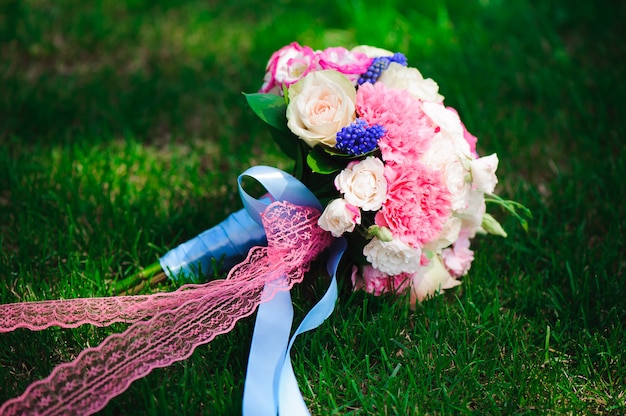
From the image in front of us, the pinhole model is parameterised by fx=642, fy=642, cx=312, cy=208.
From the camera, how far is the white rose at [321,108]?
1.59 m

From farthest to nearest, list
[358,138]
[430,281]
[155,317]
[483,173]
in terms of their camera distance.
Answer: [430,281]
[483,173]
[358,138]
[155,317]

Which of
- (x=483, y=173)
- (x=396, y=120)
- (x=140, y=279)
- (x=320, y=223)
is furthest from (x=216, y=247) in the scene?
(x=483, y=173)

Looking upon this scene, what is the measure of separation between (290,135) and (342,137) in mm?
234

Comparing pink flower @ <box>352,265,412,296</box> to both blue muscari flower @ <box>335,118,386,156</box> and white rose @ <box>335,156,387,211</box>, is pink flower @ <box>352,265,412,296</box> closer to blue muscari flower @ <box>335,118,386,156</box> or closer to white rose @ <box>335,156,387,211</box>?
white rose @ <box>335,156,387,211</box>

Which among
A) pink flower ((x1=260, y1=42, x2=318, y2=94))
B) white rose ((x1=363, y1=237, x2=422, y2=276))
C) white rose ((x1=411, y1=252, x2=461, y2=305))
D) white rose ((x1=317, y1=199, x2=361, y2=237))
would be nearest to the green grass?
white rose ((x1=411, y1=252, x2=461, y2=305))

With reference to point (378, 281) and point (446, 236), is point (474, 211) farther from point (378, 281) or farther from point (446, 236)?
point (378, 281)

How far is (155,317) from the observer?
1467 millimetres

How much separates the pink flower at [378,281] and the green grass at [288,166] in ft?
0.15

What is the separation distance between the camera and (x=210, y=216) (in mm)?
2158

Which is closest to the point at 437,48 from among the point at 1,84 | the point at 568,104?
the point at 568,104

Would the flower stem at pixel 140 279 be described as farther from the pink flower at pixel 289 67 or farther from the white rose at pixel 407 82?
the white rose at pixel 407 82

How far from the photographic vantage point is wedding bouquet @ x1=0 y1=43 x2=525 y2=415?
4.85 feet

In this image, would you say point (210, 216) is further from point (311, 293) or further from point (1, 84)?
point (1, 84)

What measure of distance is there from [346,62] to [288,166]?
71 cm
